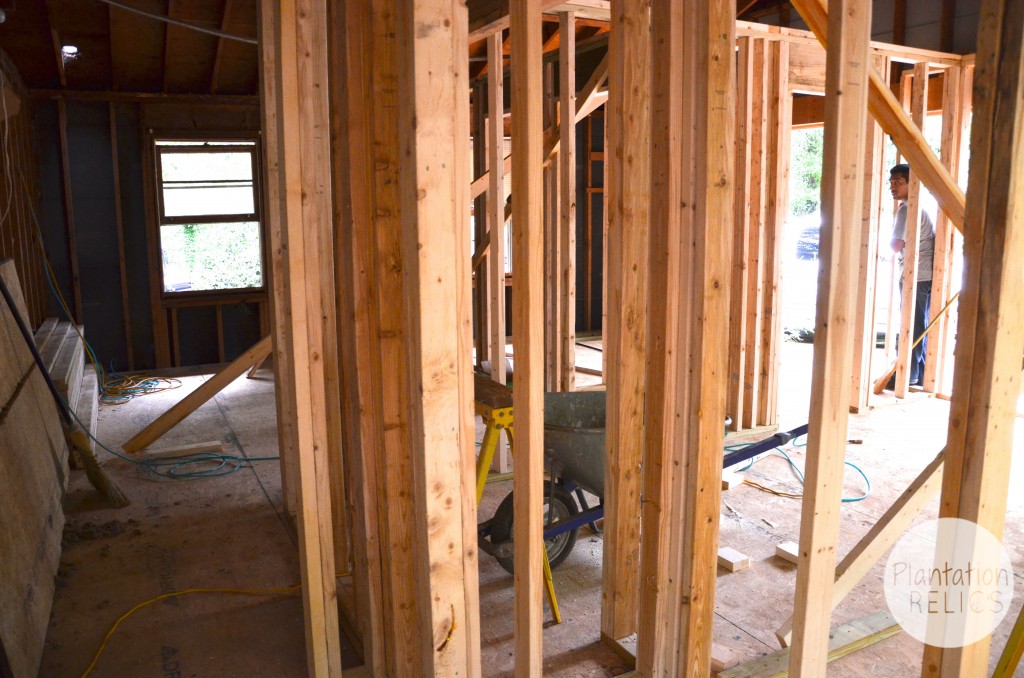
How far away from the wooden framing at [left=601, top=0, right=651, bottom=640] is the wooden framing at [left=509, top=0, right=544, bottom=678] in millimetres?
643

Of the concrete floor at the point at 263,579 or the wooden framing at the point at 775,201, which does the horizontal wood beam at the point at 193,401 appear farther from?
the wooden framing at the point at 775,201

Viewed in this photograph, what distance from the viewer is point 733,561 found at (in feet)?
10.5

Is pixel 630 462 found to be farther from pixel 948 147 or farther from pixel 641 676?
pixel 948 147

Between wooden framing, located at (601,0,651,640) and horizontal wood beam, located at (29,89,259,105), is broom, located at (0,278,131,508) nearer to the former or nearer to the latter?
wooden framing, located at (601,0,651,640)

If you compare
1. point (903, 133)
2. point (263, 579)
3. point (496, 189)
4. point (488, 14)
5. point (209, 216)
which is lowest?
point (263, 579)

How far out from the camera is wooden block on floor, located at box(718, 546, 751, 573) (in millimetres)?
3213

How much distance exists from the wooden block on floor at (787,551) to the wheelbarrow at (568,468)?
1.66ft

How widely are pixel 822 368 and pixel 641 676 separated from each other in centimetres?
137

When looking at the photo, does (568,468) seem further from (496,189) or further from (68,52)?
(68,52)

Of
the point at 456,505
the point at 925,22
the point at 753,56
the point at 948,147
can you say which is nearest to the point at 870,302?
the point at 948,147

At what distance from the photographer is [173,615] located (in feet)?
9.59

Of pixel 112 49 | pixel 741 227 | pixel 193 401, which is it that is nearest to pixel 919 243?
pixel 741 227

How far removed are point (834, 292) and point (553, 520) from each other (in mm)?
1927

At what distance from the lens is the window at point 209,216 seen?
24.5 feet
